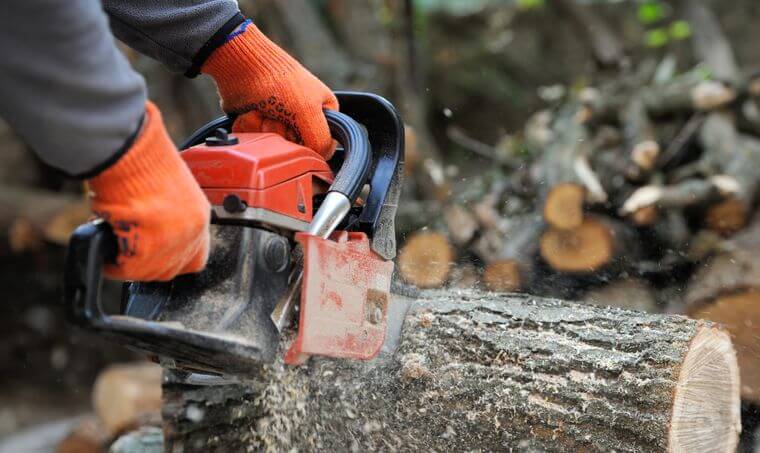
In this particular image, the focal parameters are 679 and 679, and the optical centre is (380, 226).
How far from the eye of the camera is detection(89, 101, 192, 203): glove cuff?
1.22 metres

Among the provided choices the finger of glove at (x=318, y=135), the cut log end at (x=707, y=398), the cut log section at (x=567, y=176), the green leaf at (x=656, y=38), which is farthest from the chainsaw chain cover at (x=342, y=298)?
the green leaf at (x=656, y=38)

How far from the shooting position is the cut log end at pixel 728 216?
10.5 feet

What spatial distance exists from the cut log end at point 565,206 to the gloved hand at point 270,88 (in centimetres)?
174

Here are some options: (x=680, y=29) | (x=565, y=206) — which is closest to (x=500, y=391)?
(x=565, y=206)

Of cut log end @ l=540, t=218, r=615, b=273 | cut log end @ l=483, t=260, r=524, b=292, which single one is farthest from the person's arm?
cut log end @ l=540, t=218, r=615, b=273

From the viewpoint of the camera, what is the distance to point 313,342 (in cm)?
151

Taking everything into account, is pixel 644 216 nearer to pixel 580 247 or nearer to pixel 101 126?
pixel 580 247

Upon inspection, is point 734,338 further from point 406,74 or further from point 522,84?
point 522,84

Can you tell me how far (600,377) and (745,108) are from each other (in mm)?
2792

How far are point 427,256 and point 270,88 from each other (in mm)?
1594

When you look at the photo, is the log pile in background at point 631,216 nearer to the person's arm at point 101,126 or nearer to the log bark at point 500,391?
the log bark at point 500,391

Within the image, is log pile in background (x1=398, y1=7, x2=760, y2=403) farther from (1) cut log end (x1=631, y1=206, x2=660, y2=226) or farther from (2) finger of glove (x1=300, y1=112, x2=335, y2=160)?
(2) finger of glove (x1=300, y1=112, x2=335, y2=160)

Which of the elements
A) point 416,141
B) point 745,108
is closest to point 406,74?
point 416,141

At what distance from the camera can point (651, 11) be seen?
21.3 feet
